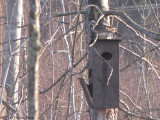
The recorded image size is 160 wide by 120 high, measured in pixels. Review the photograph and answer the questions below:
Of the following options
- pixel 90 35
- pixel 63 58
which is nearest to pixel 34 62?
pixel 90 35

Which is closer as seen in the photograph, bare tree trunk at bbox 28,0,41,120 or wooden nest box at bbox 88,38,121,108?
bare tree trunk at bbox 28,0,41,120

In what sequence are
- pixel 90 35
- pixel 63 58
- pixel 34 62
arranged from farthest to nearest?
1. pixel 63 58
2. pixel 90 35
3. pixel 34 62

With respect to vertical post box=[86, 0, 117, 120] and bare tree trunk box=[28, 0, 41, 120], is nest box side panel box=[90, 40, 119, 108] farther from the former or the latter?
bare tree trunk box=[28, 0, 41, 120]

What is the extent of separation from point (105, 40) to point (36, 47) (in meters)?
1.97

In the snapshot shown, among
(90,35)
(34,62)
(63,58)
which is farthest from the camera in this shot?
(63,58)

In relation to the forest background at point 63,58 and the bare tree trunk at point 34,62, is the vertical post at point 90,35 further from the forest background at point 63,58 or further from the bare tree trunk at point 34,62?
the bare tree trunk at point 34,62

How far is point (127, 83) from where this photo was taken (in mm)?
8047

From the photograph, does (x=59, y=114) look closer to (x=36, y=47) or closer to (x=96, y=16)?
(x=96, y=16)

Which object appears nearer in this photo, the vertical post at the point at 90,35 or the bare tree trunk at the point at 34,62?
the bare tree trunk at the point at 34,62

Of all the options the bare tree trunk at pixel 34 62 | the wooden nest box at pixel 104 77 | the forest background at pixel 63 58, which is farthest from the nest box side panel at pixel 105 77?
the bare tree trunk at pixel 34 62

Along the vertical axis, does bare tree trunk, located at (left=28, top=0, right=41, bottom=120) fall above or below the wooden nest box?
above

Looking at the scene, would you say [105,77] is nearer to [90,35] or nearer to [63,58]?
[90,35]

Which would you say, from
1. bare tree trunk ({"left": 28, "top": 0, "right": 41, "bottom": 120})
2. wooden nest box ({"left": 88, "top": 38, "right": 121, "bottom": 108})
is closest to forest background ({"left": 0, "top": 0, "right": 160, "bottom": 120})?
wooden nest box ({"left": 88, "top": 38, "right": 121, "bottom": 108})

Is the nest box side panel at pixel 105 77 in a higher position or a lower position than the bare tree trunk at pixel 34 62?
lower
